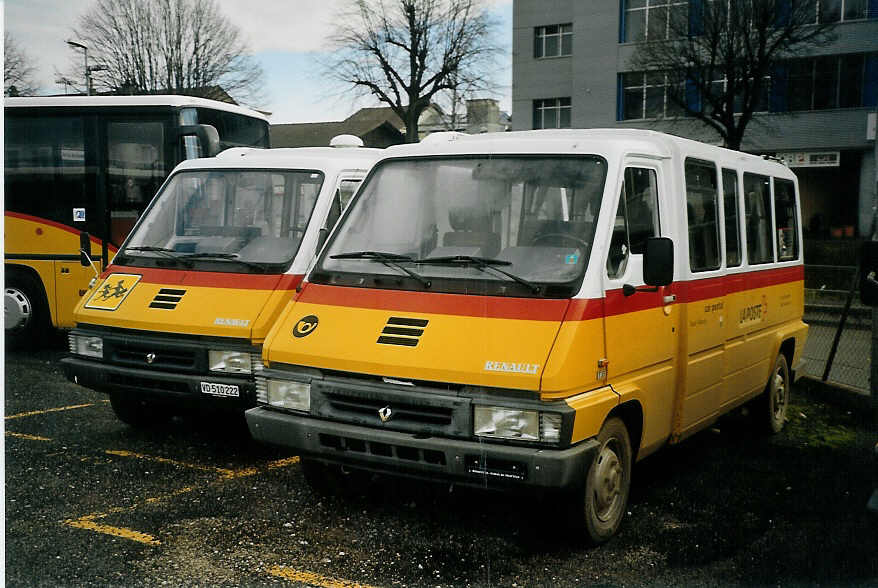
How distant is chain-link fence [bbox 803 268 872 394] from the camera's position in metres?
9.73

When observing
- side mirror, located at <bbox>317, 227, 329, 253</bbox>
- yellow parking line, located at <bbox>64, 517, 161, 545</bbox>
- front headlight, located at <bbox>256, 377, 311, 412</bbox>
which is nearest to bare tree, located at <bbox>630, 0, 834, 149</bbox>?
side mirror, located at <bbox>317, 227, 329, 253</bbox>

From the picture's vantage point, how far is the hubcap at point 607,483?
4.95 meters

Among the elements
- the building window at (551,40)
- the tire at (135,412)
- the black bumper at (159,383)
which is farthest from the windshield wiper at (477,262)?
the building window at (551,40)

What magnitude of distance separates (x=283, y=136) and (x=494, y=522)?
6932 mm

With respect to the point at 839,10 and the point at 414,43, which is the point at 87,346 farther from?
the point at 839,10

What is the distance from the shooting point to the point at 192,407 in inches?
260

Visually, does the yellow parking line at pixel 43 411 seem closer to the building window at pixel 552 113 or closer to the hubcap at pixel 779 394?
the hubcap at pixel 779 394

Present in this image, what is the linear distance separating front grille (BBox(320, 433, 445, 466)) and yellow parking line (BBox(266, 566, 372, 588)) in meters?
0.66

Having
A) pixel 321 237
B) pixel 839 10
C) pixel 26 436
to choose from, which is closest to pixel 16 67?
pixel 321 237

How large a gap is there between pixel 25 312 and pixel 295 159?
5.65 metres

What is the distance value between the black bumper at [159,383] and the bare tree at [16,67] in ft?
6.65

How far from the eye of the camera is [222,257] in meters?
7.11

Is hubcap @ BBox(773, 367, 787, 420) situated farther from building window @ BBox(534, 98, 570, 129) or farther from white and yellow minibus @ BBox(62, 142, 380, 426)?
building window @ BBox(534, 98, 570, 129)

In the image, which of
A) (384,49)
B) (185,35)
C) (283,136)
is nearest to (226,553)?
(384,49)
